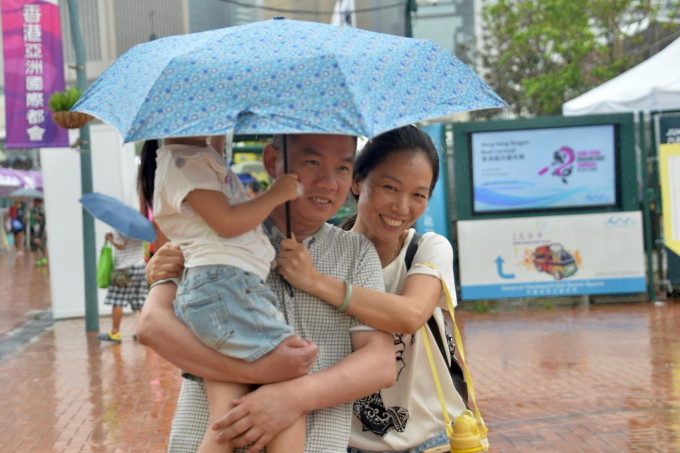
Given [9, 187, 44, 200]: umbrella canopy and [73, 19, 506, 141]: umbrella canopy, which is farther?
[9, 187, 44, 200]: umbrella canopy

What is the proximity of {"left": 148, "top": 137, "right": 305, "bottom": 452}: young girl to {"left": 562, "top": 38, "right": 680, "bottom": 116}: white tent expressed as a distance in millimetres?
10775

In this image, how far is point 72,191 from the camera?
1311 cm

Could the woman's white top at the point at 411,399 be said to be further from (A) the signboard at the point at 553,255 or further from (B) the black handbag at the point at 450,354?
(A) the signboard at the point at 553,255

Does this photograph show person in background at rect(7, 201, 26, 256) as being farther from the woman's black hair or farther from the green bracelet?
the green bracelet

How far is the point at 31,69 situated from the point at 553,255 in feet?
24.1

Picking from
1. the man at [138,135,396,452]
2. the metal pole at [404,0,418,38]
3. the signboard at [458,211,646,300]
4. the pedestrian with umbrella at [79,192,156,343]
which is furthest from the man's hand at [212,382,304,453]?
the metal pole at [404,0,418,38]

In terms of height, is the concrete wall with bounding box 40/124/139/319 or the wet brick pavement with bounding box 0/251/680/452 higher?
the concrete wall with bounding box 40/124/139/319

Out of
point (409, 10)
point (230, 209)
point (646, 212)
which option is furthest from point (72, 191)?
point (230, 209)

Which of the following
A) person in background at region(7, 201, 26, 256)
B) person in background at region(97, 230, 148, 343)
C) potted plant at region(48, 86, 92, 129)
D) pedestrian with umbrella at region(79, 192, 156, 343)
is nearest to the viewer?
potted plant at region(48, 86, 92, 129)

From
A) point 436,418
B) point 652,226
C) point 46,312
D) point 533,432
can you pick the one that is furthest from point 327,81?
point 46,312

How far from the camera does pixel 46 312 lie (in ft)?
48.6

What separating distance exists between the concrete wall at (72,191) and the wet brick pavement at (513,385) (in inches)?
52.5

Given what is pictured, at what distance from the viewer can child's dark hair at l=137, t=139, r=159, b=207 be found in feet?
8.36

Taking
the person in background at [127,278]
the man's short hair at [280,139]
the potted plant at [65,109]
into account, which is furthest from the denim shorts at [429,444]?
the person in background at [127,278]
